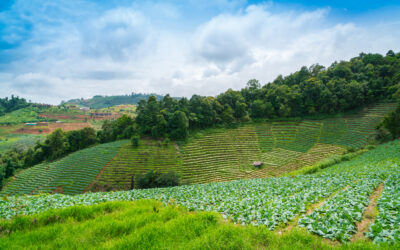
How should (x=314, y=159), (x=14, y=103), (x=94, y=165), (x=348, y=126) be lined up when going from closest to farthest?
(x=314, y=159) < (x=94, y=165) < (x=348, y=126) < (x=14, y=103)

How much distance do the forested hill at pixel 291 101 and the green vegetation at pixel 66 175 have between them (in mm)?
14732

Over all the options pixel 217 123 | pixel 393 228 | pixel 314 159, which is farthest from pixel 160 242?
pixel 217 123

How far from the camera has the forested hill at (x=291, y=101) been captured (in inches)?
2055

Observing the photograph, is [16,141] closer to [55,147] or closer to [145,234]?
[55,147]

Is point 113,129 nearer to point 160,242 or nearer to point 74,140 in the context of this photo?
point 74,140

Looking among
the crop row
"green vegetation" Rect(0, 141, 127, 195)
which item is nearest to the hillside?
"green vegetation" Rect(0, 141, 127, 195)

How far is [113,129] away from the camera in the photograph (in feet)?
186

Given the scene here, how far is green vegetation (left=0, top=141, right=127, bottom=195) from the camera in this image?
116ft

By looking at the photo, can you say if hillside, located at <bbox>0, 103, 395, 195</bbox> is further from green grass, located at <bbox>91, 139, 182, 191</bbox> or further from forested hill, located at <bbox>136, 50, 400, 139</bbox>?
forested hill, located at <bbox>136, 50, 400, 139</bbox>

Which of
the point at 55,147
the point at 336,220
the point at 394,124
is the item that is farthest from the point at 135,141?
the point at 394,124

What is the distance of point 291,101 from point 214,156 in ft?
130

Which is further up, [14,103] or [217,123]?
[14,103]

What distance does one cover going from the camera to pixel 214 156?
4422 centimetres

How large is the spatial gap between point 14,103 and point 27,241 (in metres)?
226
